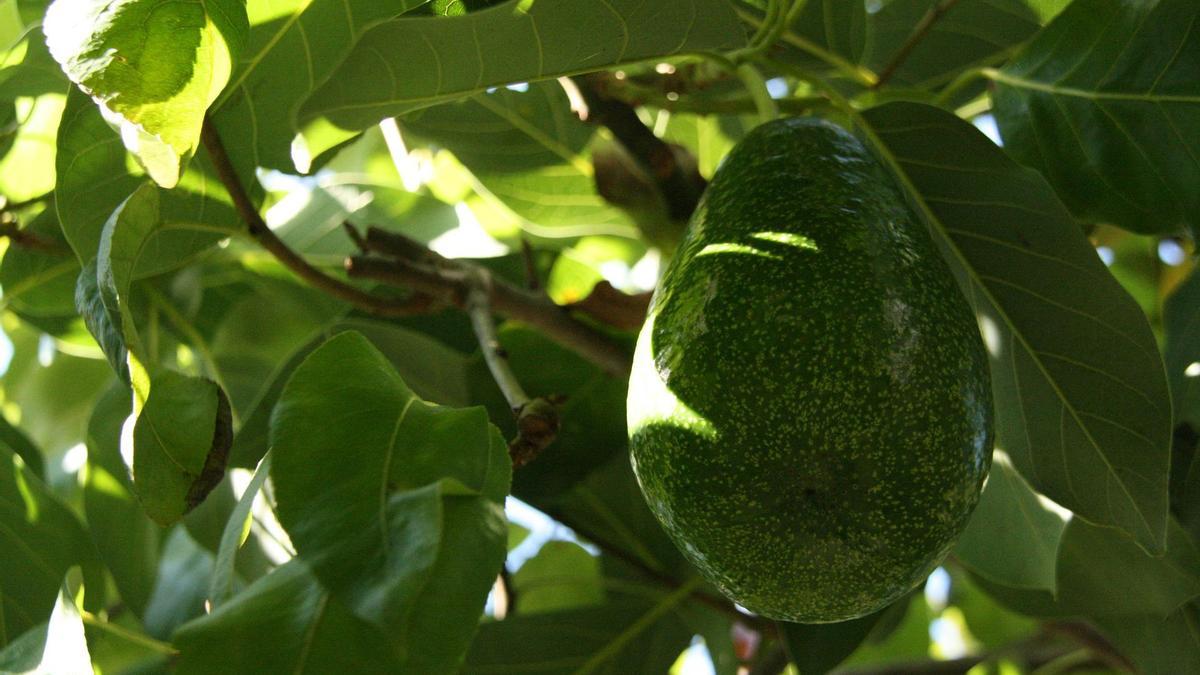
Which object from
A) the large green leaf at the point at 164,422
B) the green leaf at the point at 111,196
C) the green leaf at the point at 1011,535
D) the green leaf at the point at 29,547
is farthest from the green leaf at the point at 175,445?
the green leaf at the point at 1011,535

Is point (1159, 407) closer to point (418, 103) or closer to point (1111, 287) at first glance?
point (1111, 287)

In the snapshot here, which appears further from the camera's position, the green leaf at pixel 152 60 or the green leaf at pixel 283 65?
the green leaf at pixel 283 65

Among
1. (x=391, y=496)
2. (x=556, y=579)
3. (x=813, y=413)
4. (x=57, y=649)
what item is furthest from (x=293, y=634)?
(x=556, y=579)

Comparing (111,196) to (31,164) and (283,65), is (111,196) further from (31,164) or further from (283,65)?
(31,164)

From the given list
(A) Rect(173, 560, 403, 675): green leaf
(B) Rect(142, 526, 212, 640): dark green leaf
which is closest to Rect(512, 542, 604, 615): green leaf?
(B) Rect(142, 526, 212, 640): dark green leaf

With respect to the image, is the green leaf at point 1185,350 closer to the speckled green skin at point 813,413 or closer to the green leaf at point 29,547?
the speckled green skin at point 813,413

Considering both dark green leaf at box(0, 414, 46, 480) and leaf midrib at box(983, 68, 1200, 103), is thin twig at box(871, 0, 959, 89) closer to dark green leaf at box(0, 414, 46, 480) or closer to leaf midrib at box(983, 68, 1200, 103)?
leaf midrib at box(983, 68, 1200, 103)
